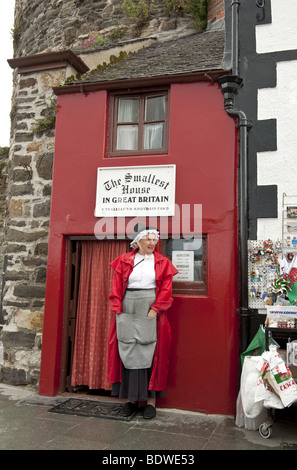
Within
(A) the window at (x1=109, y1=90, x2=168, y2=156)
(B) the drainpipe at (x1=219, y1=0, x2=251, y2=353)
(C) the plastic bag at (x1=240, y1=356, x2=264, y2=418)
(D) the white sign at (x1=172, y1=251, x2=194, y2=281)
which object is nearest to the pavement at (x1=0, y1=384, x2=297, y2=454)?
(C) the plastic bag at (x1=240, y1=356, x2=264, y2=418)

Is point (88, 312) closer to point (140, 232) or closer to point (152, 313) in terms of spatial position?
point (152, 313)

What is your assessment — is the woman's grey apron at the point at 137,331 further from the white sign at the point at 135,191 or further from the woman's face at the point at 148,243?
the white sign at the point at 135,191

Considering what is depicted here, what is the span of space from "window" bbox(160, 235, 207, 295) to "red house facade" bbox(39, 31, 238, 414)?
18 millimetres

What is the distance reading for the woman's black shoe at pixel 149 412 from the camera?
4930 mm

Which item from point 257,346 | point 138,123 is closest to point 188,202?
point 138,123

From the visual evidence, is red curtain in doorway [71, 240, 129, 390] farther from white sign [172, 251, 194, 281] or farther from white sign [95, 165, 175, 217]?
white sign [172, 251, 194, 281]

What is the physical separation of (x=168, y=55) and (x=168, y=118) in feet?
5.61

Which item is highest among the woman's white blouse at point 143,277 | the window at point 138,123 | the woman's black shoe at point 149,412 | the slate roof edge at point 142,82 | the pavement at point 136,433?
the slate roof edge at point 142,82

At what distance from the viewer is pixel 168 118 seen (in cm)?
590

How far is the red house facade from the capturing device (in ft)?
17.2

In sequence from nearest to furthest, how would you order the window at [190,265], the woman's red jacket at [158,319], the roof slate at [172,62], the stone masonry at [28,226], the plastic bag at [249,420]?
the plastic bag at [249,420] < the woman's red jacket at [158,319] < the window at [190,265] < the roof slate at [172,62] < the stone masonry at [28,226]

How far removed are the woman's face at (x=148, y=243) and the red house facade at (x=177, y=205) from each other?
16.4 inches

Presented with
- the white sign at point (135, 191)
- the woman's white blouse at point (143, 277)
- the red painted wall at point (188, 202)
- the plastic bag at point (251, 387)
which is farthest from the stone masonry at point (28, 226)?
the plastic bag at point (251, 387)
